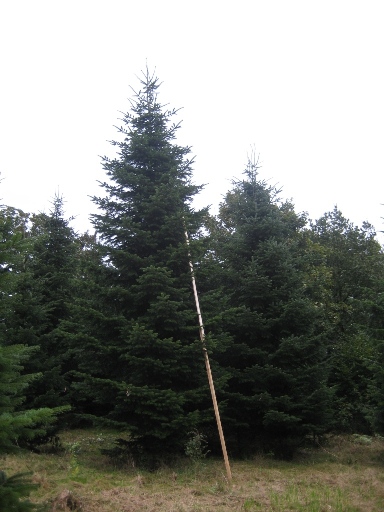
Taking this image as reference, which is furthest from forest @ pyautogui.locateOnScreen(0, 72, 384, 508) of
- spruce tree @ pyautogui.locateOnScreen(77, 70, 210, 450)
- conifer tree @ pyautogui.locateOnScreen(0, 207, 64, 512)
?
conifer tree @ pyautogui.locateOnScreen(0, 207, 64, 512)

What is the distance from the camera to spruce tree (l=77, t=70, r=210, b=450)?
395 inches

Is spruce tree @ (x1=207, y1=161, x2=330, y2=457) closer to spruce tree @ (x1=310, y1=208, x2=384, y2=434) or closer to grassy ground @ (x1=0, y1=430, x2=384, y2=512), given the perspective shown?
grassy ground @ (x1=0, y1=430, x2=384, y2=512)

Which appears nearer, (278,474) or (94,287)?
(278,474)

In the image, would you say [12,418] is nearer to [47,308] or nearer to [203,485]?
[203,485]

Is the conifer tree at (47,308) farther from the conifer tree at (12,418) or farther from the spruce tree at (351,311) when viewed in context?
the spruce tree at (351,311)

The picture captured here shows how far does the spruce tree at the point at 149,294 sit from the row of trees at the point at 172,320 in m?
0.04

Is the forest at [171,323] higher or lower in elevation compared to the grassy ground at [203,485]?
higher

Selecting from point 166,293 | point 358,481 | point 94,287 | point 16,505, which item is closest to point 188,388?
point 166,293

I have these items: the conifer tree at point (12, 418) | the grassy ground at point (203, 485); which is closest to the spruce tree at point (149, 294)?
the grassy ground at point (203, 485)

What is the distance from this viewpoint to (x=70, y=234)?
17.2m

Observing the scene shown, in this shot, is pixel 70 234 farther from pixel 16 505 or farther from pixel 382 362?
pixel 16 505

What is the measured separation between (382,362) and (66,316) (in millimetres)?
10321

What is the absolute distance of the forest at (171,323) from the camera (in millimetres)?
10445

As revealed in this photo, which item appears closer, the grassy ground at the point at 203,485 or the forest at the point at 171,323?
the grassy ground at the point at 203,485
